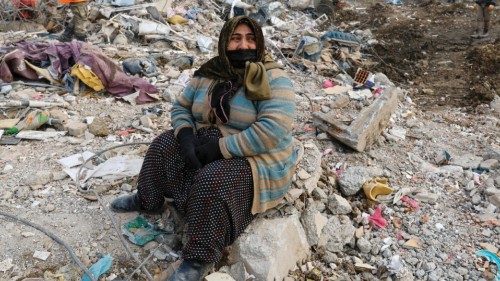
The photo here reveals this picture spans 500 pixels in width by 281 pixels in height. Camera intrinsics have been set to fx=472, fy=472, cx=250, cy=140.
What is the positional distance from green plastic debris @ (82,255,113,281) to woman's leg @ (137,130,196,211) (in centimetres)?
46

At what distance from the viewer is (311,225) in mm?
3291

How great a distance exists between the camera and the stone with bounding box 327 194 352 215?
3584 millimetres

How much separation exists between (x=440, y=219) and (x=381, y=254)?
2.18 feet

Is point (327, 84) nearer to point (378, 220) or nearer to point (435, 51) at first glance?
point (378, 220)

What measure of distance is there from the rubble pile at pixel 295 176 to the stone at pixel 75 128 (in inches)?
0.8

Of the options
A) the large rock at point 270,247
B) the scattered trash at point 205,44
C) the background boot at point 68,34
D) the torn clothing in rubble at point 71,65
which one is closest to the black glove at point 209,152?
the large rock at point 270,247

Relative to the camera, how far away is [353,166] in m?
4.20

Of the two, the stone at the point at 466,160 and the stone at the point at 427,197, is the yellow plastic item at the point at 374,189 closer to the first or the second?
the stone at the point at 427,197

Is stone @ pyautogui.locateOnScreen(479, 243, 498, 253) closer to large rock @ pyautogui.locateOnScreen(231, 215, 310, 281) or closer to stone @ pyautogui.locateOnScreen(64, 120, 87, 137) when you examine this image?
large rock @ pyautogui.locateOnScreen(231, 215, 310, 281)

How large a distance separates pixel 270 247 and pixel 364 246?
0.89m

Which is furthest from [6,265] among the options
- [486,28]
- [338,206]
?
[486,28]

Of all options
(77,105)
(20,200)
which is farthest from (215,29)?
(20,200)

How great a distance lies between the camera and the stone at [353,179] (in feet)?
12.4

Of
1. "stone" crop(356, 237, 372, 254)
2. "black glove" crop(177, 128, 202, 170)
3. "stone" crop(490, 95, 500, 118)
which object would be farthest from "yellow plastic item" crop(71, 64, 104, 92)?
"stone" crop(490, 95, 500, 118)
